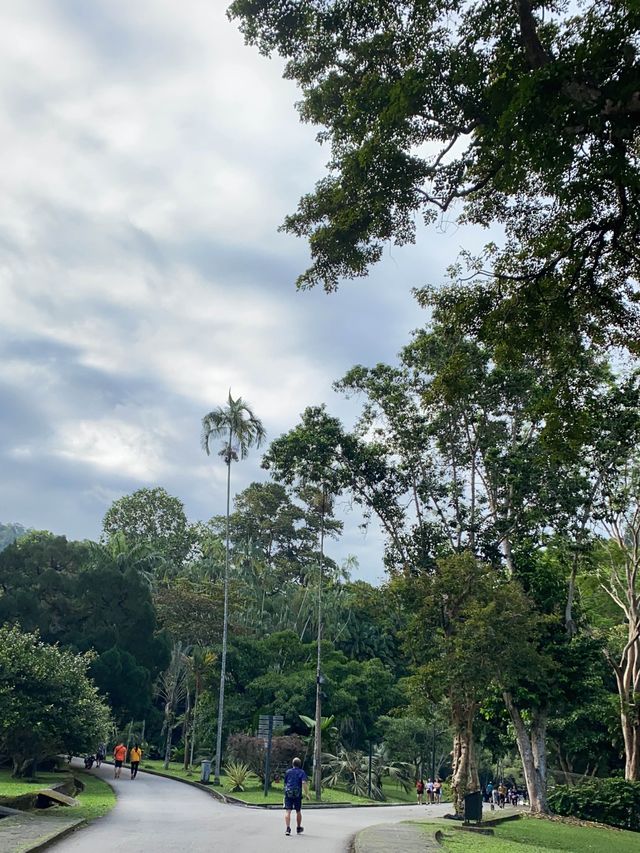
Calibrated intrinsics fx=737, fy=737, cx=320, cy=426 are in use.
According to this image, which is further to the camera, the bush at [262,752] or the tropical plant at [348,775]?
the tropical plant at [348,775]

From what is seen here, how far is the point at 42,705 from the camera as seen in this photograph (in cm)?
2408

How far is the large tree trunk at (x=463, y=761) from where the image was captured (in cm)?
2402

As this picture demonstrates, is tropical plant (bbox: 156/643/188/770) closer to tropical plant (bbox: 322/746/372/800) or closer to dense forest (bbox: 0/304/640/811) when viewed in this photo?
dense forest (bbox: 0/304/640/811)

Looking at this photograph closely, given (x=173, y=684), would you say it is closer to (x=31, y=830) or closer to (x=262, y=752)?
(x=262, y=752)

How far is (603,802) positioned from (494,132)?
27626 millimetres

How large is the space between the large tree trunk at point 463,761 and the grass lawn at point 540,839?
A: 1541 millimetres

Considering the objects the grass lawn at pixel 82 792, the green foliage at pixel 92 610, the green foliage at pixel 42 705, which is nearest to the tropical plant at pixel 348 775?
the green foliage at pixel 92 610

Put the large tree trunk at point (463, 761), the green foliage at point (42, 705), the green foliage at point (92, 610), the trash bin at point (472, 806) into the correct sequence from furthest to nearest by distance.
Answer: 1. the green foliage at point (92, 610)
2. the large tree trunk at point (463, 761)
3. the green foliage at point (42, 705)
4. the trash bin at point (472, 806)

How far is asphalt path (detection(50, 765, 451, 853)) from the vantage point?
12094mm

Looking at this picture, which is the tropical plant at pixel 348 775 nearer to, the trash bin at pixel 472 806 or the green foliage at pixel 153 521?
the trash bin at pixel 472 806

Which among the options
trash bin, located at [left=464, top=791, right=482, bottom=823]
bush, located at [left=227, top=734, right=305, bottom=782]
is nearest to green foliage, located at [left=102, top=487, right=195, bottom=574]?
bush, located at [left=227, top=734, right=305, bottom=782]

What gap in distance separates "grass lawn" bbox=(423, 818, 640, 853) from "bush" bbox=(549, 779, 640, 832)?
2.21 m

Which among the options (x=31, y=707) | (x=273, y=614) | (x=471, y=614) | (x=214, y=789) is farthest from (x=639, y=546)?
(x=273, y=614)

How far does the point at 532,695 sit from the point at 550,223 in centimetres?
2206
